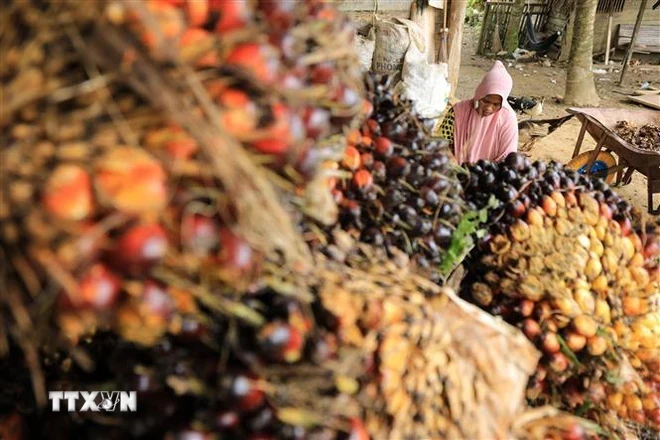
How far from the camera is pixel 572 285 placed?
4.40 ft

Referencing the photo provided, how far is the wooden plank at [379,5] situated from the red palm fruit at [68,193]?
Result: 3.58 meters

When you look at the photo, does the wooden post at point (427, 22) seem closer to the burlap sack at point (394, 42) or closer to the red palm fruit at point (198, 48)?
the burlap sack at point (394, 42)

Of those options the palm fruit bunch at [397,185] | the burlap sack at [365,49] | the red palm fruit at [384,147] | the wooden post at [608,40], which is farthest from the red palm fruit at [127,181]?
the wooden post at [608,40]

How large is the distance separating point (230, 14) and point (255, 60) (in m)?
0.08

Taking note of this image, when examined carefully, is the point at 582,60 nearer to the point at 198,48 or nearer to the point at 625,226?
the point at 625,226

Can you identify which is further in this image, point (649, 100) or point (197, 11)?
point (649, 100)

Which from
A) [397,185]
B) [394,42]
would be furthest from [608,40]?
[397,185]

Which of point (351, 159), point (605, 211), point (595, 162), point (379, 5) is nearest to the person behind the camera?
point (351, 159)

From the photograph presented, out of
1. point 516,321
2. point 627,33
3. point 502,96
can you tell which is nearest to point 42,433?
point 516,321

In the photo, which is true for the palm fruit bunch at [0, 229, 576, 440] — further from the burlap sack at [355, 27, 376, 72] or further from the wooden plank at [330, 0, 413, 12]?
the wooden plank at [330, 0, 413, 12]

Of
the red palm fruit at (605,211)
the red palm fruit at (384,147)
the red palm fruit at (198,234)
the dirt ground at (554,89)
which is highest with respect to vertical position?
the red palm fruit at (198,234)

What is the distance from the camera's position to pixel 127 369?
83 centimetres

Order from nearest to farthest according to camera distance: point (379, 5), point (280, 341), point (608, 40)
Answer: point (280, 341)
point (379, 5)
point (608, 40)

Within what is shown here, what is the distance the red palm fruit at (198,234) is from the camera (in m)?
0.65
